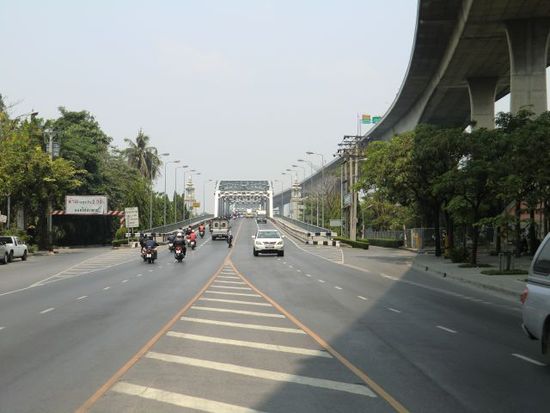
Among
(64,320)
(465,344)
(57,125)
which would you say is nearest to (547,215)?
(465,344)

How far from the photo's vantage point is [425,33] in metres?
38.9

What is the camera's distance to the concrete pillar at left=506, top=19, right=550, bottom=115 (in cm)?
3438

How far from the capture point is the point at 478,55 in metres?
40.4

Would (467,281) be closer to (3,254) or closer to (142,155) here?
(3,254)

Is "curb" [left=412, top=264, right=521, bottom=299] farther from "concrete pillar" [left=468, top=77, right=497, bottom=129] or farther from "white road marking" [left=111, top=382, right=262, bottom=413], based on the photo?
"concrete pillar" [left=468, top=77, right=497, bottom=129]

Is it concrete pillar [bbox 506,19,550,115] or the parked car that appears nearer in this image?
concrete pillar [bbox 506,19,550,115]

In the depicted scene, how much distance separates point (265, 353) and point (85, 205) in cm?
5438

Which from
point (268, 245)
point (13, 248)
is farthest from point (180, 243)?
point (13, 248)

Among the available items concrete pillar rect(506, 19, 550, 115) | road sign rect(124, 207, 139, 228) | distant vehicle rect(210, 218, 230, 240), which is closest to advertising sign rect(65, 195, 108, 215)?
road sign rect(124, 207, 139, 228)

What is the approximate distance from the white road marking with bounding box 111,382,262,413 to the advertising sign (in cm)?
5547

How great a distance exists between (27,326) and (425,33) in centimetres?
3243

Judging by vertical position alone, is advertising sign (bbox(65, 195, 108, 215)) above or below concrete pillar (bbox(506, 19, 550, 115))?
below

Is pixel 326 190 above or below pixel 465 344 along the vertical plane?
above

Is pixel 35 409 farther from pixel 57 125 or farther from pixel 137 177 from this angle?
pixel 137 177
